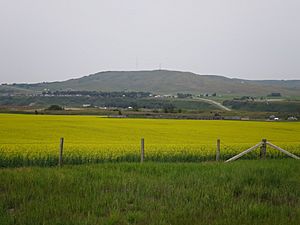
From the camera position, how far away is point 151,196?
34.1 ft

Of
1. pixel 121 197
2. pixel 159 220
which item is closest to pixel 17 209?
pixel 121 197

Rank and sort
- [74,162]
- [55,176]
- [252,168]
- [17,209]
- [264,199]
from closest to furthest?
[17,209] → [264,199] → [55,176] → [252,168] → [74,162]

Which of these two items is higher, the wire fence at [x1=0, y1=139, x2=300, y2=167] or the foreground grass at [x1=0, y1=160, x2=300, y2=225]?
the foreground grass at [x1=0, y1=160, x2=300, y2=225]

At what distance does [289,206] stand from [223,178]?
11.6 feet

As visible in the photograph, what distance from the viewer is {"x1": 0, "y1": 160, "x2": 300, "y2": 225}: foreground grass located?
27.1ft

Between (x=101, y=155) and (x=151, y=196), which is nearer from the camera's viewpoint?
(x=151, y=196)

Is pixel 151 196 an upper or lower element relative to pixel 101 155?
upper

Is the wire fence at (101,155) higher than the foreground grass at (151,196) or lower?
lower

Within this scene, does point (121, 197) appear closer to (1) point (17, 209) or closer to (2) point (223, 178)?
(1) point (17, 209)

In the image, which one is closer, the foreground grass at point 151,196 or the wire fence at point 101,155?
the foreground grass at point 151,196

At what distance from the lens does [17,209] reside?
8.84m

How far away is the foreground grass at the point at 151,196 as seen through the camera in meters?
8.25

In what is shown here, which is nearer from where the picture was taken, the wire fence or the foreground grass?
the foreground grass

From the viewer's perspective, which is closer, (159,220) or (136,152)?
(159,220)
